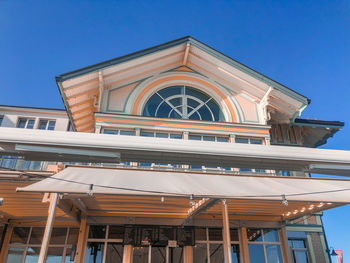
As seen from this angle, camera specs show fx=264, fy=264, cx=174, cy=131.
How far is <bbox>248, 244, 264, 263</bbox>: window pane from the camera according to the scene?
29.9 feet

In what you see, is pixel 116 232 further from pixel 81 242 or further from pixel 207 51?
pixel 207 51

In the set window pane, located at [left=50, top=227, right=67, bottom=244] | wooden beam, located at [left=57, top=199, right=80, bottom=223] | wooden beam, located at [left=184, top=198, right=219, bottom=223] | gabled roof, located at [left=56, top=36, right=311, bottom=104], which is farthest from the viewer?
gabled roof, located at [left=56, top=36, right=311, bottom=104]

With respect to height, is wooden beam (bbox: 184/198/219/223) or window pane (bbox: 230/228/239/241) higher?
wooden beam (bbox: 184/198/219/223)

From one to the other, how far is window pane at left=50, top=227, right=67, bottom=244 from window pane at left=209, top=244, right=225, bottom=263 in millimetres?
4993

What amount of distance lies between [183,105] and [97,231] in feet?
18.5

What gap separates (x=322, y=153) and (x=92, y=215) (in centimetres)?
703

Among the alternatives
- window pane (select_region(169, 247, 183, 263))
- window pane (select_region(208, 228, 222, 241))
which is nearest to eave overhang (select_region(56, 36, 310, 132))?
window pane (select_region(208, 228, 222, 241))

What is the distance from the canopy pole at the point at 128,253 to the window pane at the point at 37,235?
9.85ft

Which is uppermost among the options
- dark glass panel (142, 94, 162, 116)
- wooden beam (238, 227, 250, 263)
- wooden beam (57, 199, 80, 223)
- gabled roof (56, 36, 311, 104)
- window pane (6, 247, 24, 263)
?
gabled roof (56, 36, 311, 104)

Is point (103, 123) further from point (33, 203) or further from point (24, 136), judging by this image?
point (24, 136)

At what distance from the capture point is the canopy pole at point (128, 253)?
8302 millimetres

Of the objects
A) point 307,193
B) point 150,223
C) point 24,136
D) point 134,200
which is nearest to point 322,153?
point 307,193

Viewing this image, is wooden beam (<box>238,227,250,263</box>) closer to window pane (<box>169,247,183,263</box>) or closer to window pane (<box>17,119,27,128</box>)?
window pane (<box>169,247,183,263</box>)

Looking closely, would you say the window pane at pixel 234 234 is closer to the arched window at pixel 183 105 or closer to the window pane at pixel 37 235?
the arched window at pixel 183 105
